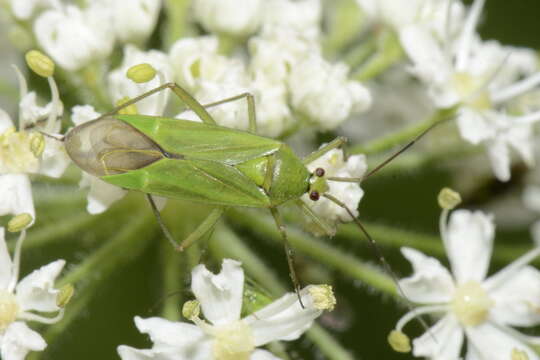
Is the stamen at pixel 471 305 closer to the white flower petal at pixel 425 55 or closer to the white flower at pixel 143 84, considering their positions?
the white flower petal at pixel 425 55

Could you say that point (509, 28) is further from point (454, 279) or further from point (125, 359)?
point (125, 359)

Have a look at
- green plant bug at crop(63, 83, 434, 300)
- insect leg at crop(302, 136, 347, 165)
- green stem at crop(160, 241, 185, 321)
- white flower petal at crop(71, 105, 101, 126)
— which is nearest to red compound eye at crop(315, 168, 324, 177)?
green plant bug at crop(63, 83, 434, 300)

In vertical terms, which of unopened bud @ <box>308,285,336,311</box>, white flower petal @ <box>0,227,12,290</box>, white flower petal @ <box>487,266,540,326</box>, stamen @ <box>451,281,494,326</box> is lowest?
white flower petal @ <box>487,266,540,326</box>

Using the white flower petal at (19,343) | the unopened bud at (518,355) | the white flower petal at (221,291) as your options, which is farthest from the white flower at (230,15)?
the unopened bud at (518,355)

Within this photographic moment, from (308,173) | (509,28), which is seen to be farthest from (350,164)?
(509,28)

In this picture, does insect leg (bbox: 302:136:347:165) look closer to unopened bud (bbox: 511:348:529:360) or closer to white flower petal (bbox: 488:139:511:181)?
white flower petal (bbox: 488:139:511:181)

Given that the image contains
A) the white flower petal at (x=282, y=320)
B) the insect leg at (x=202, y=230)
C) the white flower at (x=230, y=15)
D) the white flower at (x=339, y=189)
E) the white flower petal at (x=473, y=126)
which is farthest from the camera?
the white flower at (x=230, y=15)
